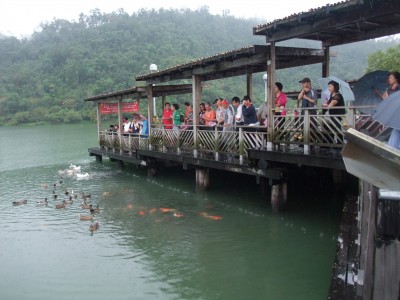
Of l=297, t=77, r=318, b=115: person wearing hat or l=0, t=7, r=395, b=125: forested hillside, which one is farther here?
l=0, t=7, r=395, b=125: forested hillside

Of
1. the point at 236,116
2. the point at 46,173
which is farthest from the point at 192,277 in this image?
the point at 46,173

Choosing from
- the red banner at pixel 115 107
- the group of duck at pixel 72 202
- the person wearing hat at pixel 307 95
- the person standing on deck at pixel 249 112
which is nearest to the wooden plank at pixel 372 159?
the person wearing hat at pixel 307 95

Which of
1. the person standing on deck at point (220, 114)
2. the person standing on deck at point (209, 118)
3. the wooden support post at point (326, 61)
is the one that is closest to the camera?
the wooden support post at point (326, 61)

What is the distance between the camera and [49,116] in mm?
57062

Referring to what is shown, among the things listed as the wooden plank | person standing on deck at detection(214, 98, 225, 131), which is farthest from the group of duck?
the wooden plank

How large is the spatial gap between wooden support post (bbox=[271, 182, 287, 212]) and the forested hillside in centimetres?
3275

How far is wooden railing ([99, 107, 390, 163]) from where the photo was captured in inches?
280

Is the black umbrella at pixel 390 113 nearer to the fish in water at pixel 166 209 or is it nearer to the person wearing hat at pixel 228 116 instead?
the person wearing hat at pixel 228 116

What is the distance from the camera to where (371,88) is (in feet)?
26.0

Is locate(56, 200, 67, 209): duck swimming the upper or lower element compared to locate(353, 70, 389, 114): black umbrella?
lower

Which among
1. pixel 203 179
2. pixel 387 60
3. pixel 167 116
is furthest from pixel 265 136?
pixel 387 60

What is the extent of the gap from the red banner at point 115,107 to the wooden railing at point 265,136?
147 inches

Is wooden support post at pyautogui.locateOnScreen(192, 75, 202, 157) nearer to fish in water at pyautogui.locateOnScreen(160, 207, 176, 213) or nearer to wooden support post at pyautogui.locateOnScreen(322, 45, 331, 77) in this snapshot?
fish in water at pyautogui.locateOnScreen(160, 207, 176, 213)

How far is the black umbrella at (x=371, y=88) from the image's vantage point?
25.6ft
